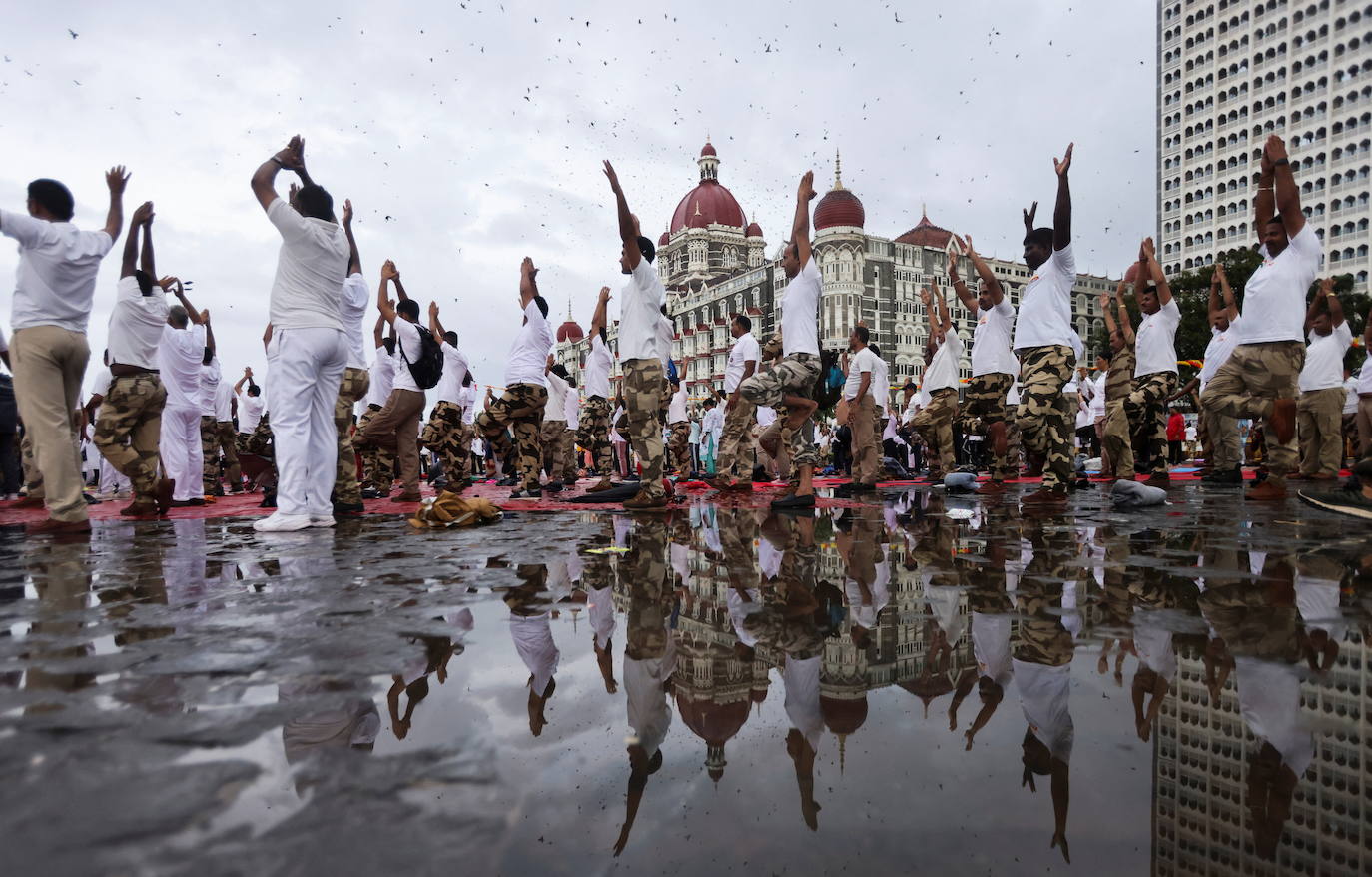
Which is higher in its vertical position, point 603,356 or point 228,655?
point 603,356

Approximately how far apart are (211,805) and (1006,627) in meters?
2.04

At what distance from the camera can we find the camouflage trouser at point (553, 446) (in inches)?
499

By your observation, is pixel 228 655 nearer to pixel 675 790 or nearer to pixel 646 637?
pixel 646 637

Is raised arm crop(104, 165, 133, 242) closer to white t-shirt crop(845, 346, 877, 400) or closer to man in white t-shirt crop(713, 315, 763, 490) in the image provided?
man in white t-shirt crop(713, 315, 763, 490)

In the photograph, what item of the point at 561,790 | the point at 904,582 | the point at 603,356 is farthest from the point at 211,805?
the point at 603,356

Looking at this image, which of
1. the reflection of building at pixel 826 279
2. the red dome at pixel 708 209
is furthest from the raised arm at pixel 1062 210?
the red dome at pixel 708 209

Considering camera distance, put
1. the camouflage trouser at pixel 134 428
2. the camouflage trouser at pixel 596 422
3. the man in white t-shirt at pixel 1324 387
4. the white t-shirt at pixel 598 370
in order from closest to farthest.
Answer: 1. the camouflage trouser at pixel 134 428
2. the man in white t-shirt at pixel 1324 387
3. the white t-shirt at pixel 598 370
4. the camouflage trouser at pixel 596 422

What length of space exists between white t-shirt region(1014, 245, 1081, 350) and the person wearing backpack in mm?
5744

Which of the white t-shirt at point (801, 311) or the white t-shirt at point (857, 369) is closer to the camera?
the white t-shirt at point (801, 311)

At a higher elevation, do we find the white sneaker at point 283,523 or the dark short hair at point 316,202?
the dark short hair at point 316,202

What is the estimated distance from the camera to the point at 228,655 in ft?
6.75

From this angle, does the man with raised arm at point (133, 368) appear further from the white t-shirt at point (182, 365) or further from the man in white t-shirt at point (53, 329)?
the white t-shirt at point (182, 365)

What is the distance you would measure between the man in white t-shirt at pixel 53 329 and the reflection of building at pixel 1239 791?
6.40 meters

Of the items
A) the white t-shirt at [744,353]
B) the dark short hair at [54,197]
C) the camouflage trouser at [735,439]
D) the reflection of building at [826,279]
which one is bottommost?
the camouflage trouser at [735,439]
